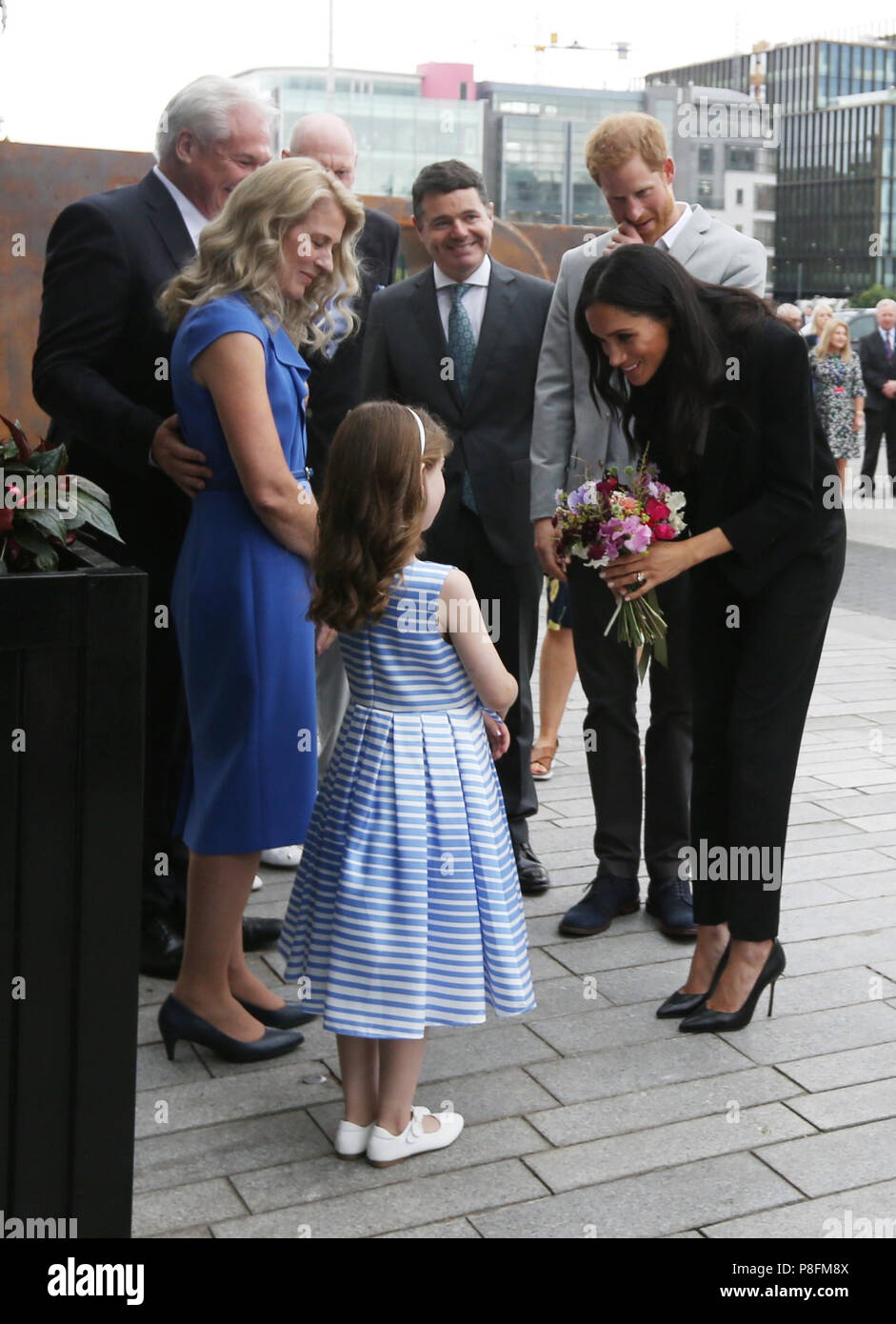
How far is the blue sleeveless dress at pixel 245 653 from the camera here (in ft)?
11.5

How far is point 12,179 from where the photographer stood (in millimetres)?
7973

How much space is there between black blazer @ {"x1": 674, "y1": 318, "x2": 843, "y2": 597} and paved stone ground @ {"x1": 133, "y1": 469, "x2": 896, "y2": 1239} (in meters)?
1.13

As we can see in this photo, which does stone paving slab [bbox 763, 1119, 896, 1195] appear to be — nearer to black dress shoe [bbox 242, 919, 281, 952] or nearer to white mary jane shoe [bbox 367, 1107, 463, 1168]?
white mary jane shoe [bbox 367, 1107, 463, 1168]

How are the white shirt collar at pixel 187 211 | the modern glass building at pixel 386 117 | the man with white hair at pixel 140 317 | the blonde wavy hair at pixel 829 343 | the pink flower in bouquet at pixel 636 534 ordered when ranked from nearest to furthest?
→ the pink flower in bouquet at pixel 636 534 → the man with white hair at pixel 140 317 → the white shirt collar at pixel 187 211 → the blonde wavy hair at pixel 829 343 → the modern glass building at pixel 386 117

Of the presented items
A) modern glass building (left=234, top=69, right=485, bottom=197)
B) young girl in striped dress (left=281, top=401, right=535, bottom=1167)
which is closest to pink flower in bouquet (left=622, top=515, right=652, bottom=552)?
young girl in striped dress (left=281, top=401, right=535, bottom=1167)

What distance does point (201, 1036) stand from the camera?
3660mm

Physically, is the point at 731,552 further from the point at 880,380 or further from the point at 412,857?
the point at 880,380

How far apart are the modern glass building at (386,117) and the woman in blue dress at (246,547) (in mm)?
99795

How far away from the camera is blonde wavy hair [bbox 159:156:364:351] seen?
11.1ft

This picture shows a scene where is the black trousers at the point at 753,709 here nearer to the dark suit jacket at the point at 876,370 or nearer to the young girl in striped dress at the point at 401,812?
the young girl in striped dress at the point at 401,812

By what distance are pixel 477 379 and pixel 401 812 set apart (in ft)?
6.89

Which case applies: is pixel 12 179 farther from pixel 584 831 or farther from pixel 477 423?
pixel 584 831

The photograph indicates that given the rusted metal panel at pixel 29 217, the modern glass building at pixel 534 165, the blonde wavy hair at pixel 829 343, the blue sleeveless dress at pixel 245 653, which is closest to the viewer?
the blue sleeveless dress at pixel 245 653

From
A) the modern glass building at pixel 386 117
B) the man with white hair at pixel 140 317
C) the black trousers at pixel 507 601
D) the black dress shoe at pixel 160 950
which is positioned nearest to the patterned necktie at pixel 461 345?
the black trousers at pixel 507 601
